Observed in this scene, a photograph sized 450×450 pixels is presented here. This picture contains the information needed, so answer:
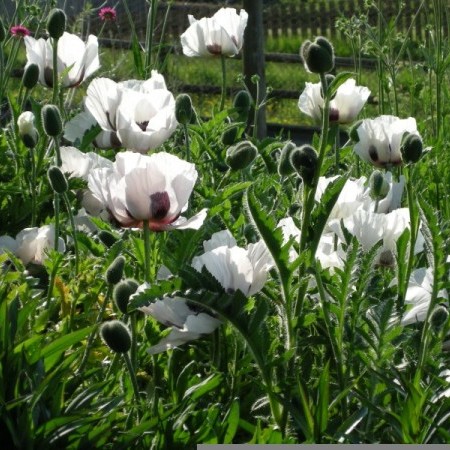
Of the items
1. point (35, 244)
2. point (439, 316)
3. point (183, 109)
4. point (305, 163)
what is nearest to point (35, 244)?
point (35, 244)

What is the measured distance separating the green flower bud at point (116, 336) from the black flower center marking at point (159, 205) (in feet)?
0.80

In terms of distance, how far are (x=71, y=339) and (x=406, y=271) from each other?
47cm

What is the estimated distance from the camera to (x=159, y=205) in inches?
57.2

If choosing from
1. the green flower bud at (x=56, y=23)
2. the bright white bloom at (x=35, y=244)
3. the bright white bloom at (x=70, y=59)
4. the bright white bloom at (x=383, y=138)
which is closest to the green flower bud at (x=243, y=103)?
the bright white bloom at (x=70, y=59)

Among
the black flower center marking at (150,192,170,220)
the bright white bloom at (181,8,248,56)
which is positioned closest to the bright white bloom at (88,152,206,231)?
the black flower center marking at (150,192,170,220)

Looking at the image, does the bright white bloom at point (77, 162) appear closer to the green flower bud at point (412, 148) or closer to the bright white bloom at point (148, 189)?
the bright white bloom at point (148, 189)

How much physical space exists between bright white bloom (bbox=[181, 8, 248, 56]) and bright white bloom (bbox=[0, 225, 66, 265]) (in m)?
0.93

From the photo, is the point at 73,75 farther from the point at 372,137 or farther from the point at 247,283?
the point at 247,283

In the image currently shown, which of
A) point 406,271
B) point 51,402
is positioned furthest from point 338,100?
point 51,402

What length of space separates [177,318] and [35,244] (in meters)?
0.65

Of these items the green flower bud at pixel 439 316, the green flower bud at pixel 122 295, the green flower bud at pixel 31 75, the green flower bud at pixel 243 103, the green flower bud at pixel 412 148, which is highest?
the green flower bud at pixel 412 148

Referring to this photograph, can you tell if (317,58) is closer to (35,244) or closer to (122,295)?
(122,295)

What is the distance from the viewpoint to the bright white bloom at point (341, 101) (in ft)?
7.95

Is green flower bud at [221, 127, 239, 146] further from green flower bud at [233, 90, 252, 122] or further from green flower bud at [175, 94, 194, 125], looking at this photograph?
green flower bud at [233, 90, 252, 122]
